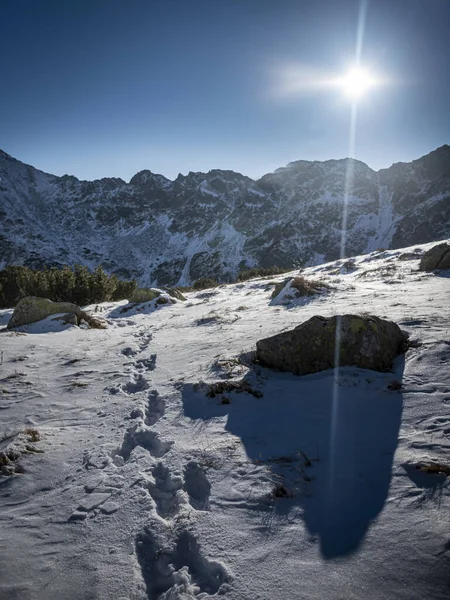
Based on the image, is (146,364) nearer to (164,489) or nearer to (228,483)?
(164,489)

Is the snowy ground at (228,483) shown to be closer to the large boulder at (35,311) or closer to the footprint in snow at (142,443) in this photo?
the footprint in snow at (142,443)

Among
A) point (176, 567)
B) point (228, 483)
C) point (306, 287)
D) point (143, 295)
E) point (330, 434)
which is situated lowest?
point (176, 567)

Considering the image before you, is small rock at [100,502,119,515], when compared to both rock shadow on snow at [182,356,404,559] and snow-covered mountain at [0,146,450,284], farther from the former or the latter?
snow-covered mountain at [0,146,450,284]

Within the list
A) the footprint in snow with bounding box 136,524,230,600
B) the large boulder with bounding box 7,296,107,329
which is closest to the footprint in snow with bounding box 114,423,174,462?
the footprint in snow with bounding box 136,524,230,600

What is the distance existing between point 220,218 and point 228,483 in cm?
17441

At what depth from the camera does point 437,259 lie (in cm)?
1459

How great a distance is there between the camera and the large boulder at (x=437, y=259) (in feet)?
47.1

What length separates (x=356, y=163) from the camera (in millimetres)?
187750

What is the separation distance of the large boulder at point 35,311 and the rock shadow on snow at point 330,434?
8.77 m

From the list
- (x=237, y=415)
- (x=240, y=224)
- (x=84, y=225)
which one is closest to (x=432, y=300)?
(x=237, y=415)

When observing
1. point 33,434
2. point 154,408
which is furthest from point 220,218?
point 33,434

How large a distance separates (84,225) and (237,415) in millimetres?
181383

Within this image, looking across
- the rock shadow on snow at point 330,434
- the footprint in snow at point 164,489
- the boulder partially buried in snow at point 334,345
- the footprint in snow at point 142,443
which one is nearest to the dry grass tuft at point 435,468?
the rock shadow on snow at point 330,434

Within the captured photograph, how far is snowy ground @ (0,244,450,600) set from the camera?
214 centimetres
